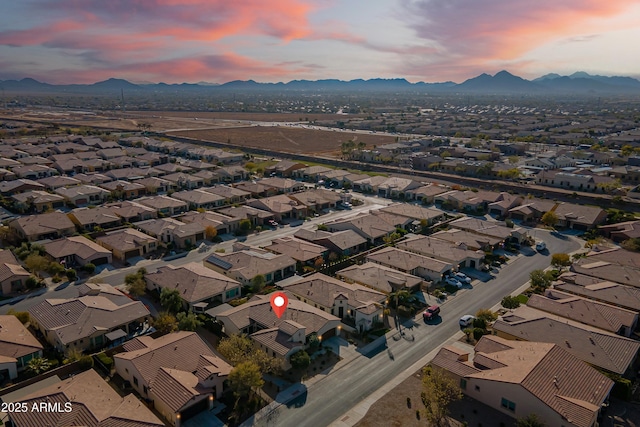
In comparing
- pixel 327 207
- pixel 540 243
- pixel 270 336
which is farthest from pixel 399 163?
pixel 270 336

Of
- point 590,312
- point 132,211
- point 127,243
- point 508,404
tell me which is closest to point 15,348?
point 127,243

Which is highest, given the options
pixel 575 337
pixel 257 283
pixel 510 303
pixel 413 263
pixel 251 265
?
pixel 251 265

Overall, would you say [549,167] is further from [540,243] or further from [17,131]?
[17,131]

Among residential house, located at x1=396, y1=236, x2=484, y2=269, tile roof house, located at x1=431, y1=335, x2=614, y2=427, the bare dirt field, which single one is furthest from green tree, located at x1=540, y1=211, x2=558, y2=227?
the bare dirt field

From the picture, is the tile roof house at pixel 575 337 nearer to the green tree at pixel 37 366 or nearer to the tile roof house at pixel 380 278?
the tile roof house at pixel 380 278

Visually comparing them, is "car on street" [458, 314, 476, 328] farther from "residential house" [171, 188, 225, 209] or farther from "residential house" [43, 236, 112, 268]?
"residential house" [171, 188, 225, 209]

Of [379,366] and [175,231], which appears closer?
[379,366]

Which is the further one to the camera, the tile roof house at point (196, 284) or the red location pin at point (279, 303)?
the tile roof house at point (196, 284)

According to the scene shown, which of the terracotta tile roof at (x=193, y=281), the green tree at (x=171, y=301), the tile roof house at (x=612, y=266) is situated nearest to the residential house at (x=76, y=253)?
the terracotta tile roof at (x=193, y=281)

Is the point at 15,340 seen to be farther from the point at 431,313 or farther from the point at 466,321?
the point at 466,321
